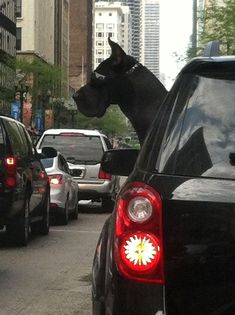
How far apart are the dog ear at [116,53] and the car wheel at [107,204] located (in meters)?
9.72

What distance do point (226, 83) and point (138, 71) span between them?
498cm

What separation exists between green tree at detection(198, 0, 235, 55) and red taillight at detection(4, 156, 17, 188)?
19.8m

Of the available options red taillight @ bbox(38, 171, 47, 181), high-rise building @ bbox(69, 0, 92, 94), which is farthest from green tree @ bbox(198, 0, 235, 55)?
high-rise building @ bbox(69, 0, 92, 94)

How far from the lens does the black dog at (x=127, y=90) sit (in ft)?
26.8

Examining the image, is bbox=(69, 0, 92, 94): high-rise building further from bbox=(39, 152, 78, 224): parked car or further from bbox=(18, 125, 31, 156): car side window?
bbox=(18, 125, 31, 156): car side window

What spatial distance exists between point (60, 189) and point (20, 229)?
3684 millimetres

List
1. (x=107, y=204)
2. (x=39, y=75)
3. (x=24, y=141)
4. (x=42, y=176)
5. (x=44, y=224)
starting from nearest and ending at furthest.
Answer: (x=24, y=141), (x=42, y=176), (x=44, y=224), (x=107, y=204), (x=39, y=75)

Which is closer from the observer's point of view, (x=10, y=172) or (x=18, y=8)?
(x=10, y=172)

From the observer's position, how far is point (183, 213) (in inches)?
116

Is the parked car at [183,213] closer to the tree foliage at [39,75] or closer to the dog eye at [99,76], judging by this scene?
the dog eye at [99,76]

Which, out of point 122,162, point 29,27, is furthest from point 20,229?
point 29,27

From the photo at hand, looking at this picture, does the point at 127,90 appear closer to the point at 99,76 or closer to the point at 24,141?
the point at 99,76

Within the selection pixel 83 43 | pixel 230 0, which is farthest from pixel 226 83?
pixel 83 43

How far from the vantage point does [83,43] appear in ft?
481
